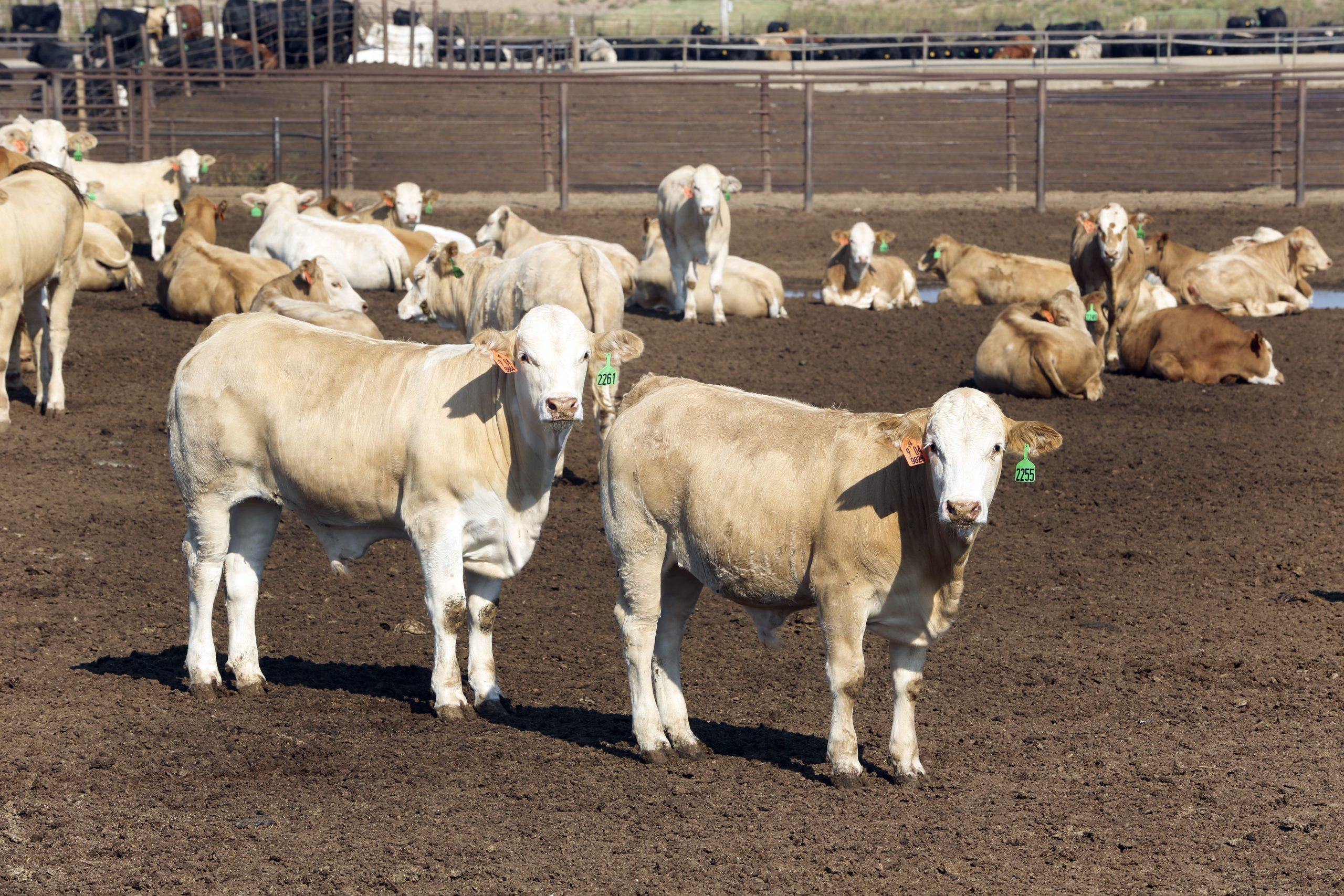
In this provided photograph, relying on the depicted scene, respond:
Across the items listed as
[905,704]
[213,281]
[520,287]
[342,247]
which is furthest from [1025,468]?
[342,247]

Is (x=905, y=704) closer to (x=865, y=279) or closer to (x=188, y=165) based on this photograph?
(x=865, y=279)

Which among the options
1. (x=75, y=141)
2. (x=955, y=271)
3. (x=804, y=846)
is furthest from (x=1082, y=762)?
(x=75, y=141)

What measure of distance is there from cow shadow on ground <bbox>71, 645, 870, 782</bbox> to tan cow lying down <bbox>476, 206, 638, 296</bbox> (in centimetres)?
917

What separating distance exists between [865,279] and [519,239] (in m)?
4.56

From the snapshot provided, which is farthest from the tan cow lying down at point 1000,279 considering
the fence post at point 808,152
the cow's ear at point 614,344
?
Result: the cow's ear at point 614,344

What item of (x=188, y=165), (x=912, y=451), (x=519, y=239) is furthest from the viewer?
(x=188, y=165)

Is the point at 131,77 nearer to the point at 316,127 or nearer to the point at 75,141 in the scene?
the point at 316,127

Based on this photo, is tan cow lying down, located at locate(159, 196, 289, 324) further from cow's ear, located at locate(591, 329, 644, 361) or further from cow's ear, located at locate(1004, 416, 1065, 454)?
cow's ear, located at locate(1004, 416, 1065, 454)

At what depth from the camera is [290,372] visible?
693cm

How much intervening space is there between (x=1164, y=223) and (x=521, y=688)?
18.9m

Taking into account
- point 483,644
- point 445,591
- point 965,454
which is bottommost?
point 483,644

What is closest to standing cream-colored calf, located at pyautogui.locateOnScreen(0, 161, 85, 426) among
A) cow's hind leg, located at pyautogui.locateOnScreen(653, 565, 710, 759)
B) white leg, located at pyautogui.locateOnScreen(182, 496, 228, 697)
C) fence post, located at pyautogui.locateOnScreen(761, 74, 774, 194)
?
white leg, located at pyautogui.locateOnScreen(182, 496, 228, 697)

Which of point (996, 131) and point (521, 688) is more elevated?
point (996, 131)

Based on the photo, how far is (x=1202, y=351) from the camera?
14.6m
